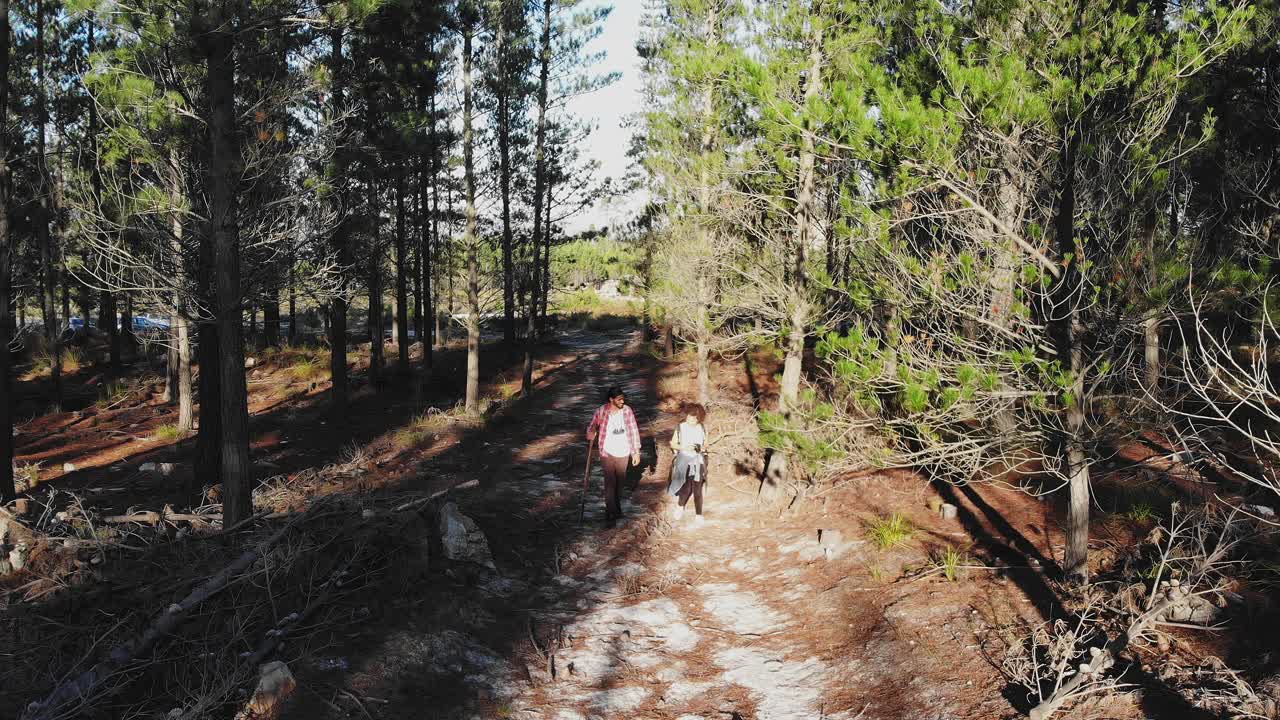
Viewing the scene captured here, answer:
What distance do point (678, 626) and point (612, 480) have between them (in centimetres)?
255

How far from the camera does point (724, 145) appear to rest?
1073 centimetres

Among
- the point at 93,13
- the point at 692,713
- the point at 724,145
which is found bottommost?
the point at 692,713

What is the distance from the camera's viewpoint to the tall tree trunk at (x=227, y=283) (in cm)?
726

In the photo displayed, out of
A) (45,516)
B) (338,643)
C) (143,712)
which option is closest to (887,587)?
(338,643)

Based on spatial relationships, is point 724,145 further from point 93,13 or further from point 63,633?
point 63,633

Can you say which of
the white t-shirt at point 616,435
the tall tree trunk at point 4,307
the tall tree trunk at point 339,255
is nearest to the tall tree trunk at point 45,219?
the tall tree trunk at point 339,255

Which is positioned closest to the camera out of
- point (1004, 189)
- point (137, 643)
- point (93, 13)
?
point (137, 643)

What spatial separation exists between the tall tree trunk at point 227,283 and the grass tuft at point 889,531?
6.67m

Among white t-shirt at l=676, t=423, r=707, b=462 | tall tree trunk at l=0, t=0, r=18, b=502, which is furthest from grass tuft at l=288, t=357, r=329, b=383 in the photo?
white t-shirt at l=676, t=423, r=707, b=462

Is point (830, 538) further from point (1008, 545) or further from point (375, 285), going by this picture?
point (375, 285)

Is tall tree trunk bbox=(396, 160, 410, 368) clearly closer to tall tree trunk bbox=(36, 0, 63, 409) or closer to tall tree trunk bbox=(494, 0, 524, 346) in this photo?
tall tree trunk bbox=(494, 0, 524, 346)

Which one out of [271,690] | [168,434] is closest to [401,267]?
[168,434]

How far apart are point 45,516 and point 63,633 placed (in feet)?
6.33

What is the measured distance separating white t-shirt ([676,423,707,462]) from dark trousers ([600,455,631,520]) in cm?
79
